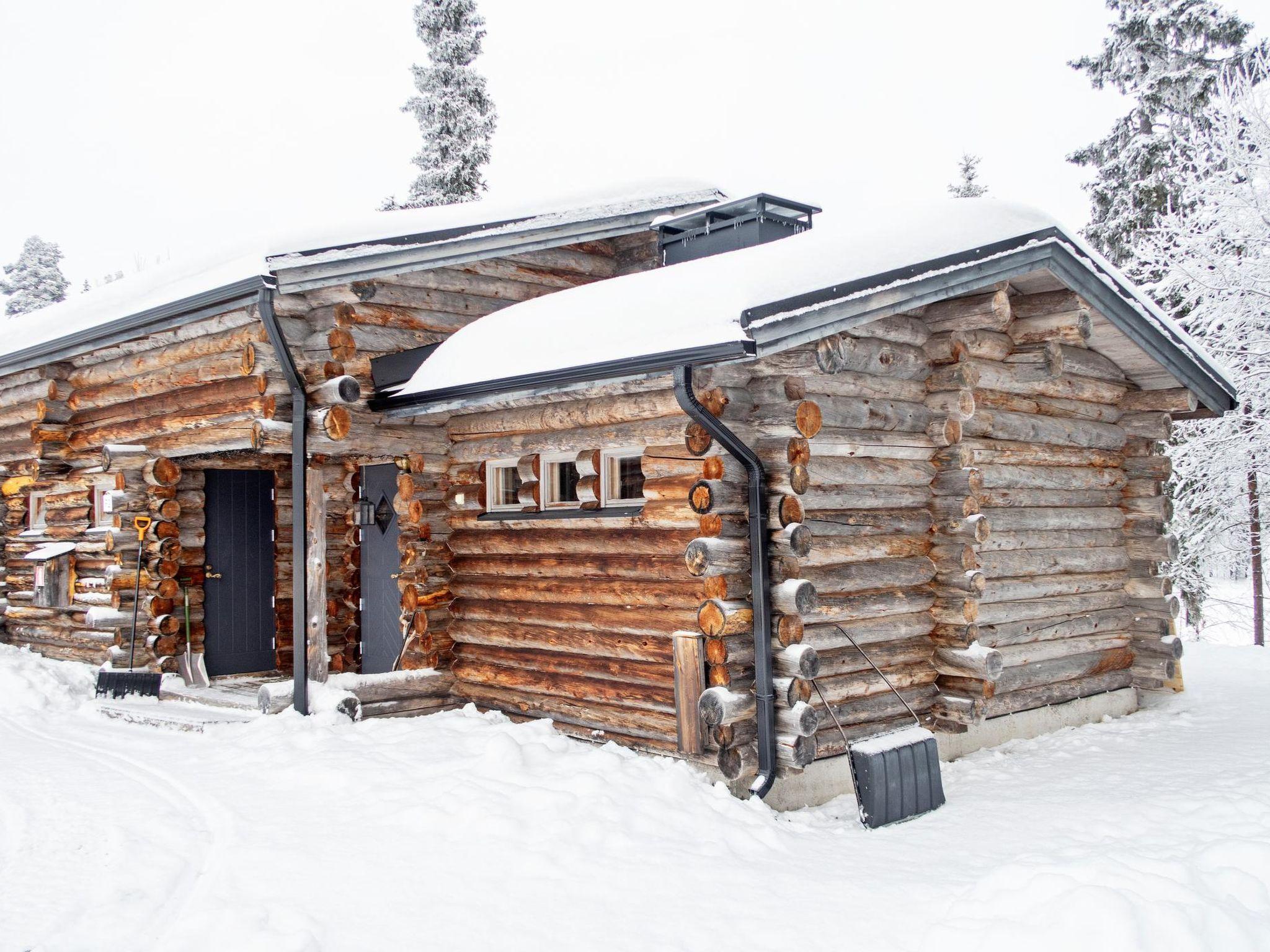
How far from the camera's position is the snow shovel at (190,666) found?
39.9 ft

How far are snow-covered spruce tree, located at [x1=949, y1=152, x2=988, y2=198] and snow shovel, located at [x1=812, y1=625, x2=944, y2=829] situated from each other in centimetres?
2784

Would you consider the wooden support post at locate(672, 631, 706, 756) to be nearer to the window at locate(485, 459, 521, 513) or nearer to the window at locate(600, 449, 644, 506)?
the window at locate(600, 449, 644, 506)

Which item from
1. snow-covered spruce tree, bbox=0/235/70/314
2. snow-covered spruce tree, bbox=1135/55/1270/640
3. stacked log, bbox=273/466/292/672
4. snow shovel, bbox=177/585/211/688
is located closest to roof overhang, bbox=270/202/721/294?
stacked log, bbox=273/466/292/672

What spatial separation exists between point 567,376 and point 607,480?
1281 millimetres

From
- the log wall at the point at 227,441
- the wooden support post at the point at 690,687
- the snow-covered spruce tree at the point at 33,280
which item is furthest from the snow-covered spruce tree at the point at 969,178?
the snow-covered spruce tree at the point at 33,280

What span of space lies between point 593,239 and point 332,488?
4191 mm

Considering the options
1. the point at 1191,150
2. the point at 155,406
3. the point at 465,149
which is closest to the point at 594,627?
the point at 155,406

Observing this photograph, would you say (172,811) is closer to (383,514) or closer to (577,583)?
(577,583)

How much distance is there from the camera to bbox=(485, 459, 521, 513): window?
1004 cm

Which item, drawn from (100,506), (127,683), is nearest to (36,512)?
(100,506)

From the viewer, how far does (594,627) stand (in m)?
8.94

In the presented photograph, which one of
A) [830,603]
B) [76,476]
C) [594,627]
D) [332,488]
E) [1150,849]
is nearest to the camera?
[1150,849]

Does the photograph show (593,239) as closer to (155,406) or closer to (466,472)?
(466,472)

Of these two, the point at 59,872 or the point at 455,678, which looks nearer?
the point at 59,872
